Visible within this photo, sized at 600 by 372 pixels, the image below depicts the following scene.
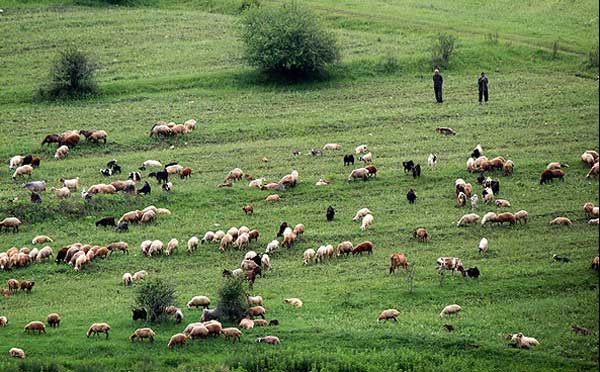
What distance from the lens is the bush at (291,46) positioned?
217 ft

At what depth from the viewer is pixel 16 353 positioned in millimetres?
35344

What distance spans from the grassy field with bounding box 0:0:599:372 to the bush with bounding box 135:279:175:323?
63 centimetres

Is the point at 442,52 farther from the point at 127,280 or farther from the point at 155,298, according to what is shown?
the point at 155,298

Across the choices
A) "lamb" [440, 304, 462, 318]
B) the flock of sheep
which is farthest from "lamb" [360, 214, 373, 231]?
"lamb" [440, 304, 462, 318]

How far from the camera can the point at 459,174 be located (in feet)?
162

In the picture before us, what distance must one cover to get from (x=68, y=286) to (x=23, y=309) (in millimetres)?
2140

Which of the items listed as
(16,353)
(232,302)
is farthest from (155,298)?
(16,353)

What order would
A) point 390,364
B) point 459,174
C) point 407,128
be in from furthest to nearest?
1. point 407,128
2. point 459,174
3. point 390,364

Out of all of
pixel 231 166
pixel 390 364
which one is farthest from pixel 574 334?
pixel 231 166

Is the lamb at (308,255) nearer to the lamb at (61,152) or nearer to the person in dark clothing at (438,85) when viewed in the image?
the lamb at (61,152)

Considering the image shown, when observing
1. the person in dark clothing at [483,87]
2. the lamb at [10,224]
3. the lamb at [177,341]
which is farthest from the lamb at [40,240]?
the person in dark clothing at [483,87]

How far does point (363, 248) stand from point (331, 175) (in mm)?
8821

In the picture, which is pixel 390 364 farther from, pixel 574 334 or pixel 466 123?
pixel 466 123

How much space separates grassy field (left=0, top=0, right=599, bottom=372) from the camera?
35594mm
